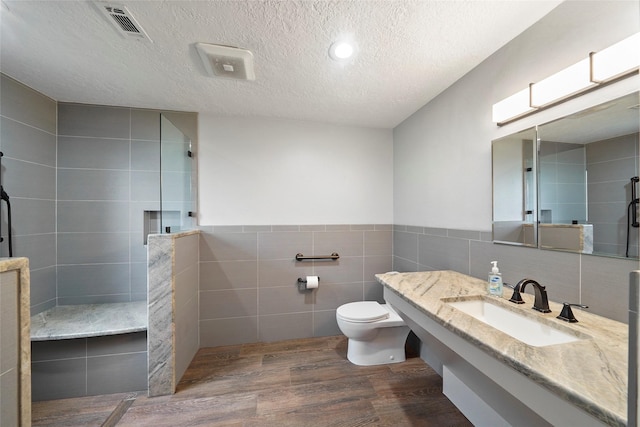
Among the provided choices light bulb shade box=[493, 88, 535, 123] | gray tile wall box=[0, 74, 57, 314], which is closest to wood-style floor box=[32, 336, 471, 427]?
gray tile wall box=[0, 74, 57, 314]

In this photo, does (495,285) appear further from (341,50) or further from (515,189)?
(341,50)

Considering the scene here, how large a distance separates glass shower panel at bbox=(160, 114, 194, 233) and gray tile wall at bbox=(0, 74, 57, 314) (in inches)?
39.1

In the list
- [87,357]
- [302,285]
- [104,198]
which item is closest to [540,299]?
[302,285]

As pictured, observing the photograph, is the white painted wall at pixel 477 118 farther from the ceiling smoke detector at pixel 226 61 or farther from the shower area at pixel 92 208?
the shower area at pixel 92 208

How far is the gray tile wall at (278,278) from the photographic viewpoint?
7.51ft

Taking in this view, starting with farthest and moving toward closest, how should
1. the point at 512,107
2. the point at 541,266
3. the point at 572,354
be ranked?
the point at 512,107
the point at 541,266
the point at 572,354

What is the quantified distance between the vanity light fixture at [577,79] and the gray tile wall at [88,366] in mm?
2893

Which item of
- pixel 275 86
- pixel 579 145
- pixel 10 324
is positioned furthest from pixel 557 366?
pixel 275 86

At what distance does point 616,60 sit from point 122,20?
2.27 metres

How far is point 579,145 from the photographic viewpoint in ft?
3.50

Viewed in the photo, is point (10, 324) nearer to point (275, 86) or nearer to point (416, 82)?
point (275, 86)

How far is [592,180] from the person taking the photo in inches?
39.9

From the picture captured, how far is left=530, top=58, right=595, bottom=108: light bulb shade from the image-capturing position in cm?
102

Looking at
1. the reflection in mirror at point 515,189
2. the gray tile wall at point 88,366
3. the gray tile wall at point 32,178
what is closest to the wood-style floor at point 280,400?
the gray tile wall at point 88,366
